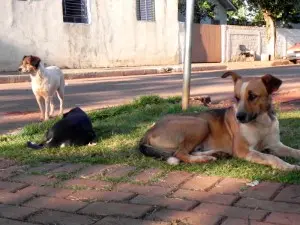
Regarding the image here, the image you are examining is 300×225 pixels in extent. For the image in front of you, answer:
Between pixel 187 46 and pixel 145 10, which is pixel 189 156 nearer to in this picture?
pixel 187 46

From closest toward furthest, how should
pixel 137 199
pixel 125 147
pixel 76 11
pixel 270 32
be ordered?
pixel 137 199, pixel 125 147, pixel 76 11, pixel 270 32

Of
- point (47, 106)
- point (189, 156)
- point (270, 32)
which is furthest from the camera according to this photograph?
point (270, 32)

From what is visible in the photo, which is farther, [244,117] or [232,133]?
[232,133]

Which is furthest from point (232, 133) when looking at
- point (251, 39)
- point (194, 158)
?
point (251, 39)

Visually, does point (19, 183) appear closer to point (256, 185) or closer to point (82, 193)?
point (82, 193)

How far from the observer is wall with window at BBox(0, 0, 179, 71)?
63.5 feet

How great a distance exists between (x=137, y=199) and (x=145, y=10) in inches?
881

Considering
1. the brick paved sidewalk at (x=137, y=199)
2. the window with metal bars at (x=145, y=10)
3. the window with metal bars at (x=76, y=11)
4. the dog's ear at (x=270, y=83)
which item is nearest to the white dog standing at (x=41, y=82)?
the brick paved sidewalk at (x=137, y=199)

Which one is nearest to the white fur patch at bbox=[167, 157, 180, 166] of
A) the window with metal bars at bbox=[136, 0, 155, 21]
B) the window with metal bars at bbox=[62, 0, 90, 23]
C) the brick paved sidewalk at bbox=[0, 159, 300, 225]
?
the brick paved sidewalk at bbox=[0, 159, 300, 225]

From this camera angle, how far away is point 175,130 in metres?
4.48

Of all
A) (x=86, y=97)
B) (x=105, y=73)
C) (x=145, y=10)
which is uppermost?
(x=145, y=10)

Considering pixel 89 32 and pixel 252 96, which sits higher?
pixel 89 32

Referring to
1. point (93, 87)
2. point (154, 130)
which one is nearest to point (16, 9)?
point (93, 87)

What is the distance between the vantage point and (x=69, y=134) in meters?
5.14
